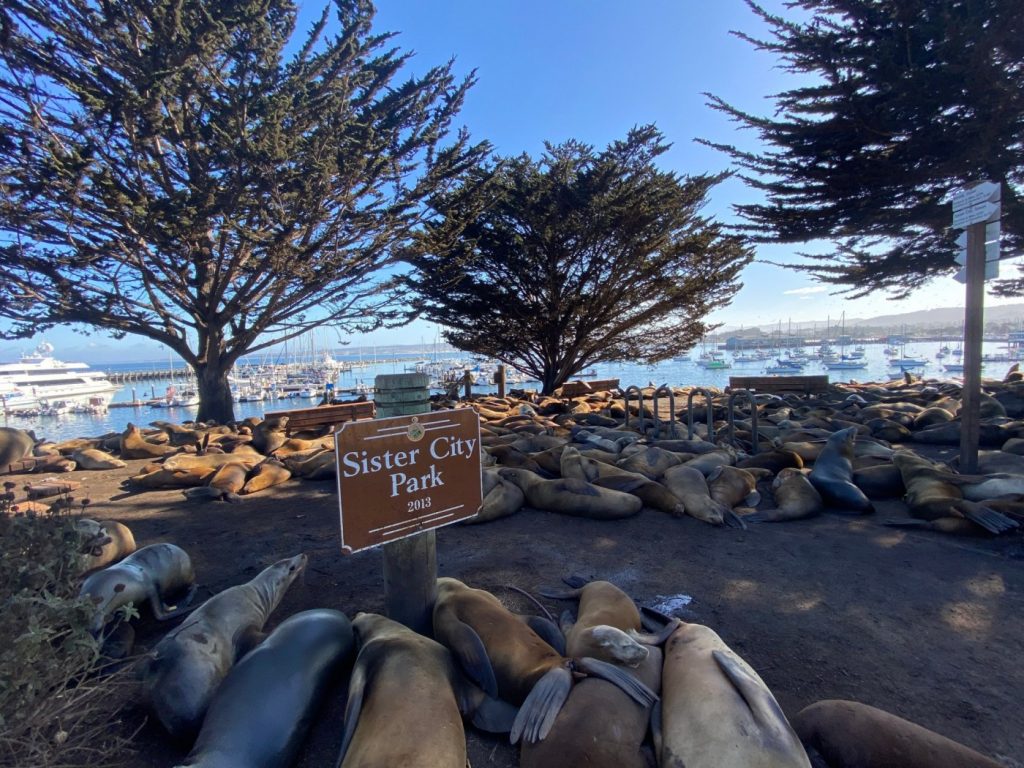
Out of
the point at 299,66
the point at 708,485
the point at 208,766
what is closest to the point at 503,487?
the point at 708,485

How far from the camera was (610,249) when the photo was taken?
65.8ft

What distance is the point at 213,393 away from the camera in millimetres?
13992

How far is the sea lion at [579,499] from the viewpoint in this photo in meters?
4.73

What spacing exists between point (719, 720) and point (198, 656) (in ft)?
6.63

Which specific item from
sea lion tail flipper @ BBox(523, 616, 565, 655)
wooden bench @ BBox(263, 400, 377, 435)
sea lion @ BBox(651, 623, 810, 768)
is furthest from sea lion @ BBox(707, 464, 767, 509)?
wooden bench @ BBox(263, 400, 377, 435)

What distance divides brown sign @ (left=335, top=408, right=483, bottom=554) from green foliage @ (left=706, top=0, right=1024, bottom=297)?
35.4 ft

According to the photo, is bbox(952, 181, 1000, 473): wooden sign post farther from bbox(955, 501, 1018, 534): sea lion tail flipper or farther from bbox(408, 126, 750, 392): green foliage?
bbox(408, 126, 750, 392): green foliage

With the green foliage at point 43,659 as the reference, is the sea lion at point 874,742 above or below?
below

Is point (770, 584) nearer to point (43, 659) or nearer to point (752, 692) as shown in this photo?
point (752, 692)

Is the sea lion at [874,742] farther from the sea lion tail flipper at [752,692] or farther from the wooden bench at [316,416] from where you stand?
the wooden bench at [316,416]

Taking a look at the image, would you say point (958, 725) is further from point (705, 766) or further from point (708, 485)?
point (708, 485)

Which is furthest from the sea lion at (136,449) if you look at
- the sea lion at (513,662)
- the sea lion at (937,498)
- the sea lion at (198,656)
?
the sea lion at (937,498)

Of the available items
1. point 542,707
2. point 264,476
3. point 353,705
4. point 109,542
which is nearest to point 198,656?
point 353,705

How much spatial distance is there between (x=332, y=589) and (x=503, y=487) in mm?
1977
